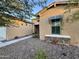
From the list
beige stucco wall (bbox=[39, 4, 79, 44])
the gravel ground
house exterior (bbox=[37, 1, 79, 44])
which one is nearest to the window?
house exterior (bbox=[37, 1, 79, 44])

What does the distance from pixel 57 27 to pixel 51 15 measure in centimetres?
194

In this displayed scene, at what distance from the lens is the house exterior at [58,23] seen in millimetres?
16709

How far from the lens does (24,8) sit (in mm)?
4172

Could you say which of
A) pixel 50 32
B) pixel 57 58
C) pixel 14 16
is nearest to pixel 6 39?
pixel 50 32

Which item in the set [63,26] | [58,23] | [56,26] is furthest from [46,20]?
[63,26]

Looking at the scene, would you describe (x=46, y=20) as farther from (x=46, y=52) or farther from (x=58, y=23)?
(x=46, y=52)

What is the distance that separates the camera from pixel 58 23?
18625 mm

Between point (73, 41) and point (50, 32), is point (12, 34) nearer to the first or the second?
point (50, 32)

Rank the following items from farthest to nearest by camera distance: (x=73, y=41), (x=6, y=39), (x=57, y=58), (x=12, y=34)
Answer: (x=12, y=34)
(x=6, y=39)
(x=73, y=41)
(x=57, y=58)

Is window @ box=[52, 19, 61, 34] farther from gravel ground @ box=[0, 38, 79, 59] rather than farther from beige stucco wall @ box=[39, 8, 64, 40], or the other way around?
gravel ground @ box=[0, 38, 79, 59]

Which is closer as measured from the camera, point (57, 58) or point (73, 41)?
point (57, 58)

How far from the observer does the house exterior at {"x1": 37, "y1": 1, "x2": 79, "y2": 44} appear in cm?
1671

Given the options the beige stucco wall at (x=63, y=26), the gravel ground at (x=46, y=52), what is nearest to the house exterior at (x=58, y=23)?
the beige stucco wall at (x=63, y=26)

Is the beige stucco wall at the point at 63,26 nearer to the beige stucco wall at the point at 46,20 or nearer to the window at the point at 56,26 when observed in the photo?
the beige stucco wall at the point at 46,20
